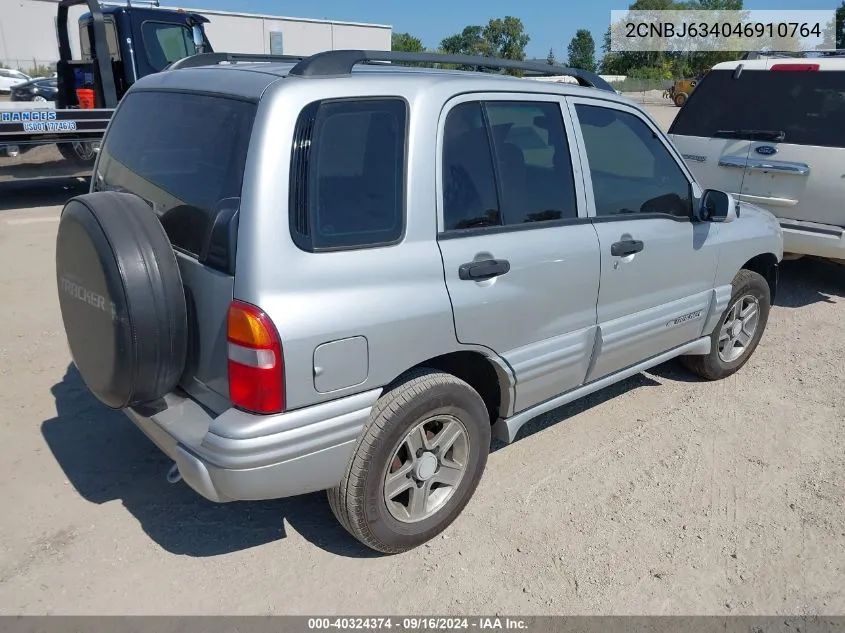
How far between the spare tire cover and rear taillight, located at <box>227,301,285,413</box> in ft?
0.93

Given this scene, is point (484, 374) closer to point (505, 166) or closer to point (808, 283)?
point (505, 166)

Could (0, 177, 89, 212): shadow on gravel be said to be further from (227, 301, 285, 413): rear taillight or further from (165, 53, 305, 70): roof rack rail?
(227, 301, 285, 413): rear taillight

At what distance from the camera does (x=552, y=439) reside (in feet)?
12.6

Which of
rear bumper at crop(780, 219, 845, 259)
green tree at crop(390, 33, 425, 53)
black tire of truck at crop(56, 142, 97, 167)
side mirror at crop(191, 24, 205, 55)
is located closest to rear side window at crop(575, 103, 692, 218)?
rear bumper at crop(780, 219, 845, 259)

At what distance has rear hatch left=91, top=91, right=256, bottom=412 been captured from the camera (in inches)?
92.4

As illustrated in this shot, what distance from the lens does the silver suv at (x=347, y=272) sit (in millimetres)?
2301

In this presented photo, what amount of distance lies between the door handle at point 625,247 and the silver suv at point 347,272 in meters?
0.01

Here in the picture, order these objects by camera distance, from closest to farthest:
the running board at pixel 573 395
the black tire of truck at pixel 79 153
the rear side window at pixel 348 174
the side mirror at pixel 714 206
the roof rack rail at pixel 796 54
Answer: the rear side window at pixel 348 174
the running board at pixel 573 395
the side mirror at pixel 714 206
the roof rack rail at pixel 796 54
the black tire of truck at pixel 79 153

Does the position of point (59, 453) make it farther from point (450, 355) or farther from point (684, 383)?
point (684, 383)

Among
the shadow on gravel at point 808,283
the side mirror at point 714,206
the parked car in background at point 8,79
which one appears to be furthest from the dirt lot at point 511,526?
the parked car in background at point 8,79

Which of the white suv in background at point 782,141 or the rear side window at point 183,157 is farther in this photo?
the white suv in background at point 782,141

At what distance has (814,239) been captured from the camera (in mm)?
5656

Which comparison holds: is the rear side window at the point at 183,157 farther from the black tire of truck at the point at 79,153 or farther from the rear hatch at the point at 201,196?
the black tire of truck at the point at 79,153

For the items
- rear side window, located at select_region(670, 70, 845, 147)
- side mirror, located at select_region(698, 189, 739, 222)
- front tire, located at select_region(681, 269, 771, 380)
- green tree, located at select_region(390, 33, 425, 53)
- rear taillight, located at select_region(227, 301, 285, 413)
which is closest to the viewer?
rear taillight, located at select_region(227, 301, 285, 413)
